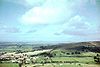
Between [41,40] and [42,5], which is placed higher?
[42,5]

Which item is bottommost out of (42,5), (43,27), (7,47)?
(7,47)

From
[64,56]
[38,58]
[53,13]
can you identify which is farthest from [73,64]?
[53,13]

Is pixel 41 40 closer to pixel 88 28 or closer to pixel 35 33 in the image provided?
pixel 35 33

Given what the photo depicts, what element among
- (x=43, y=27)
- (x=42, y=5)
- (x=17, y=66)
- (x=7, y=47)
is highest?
(x=42, y=5)

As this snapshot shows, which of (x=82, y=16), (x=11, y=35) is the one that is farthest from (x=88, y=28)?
(x=11, y=35)

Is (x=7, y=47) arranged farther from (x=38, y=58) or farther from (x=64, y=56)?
(x=64, y=56)

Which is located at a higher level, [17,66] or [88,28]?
[88,28]

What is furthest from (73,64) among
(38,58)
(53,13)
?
(53,13)

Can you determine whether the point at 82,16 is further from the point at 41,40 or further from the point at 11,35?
the point at 11,35
